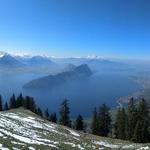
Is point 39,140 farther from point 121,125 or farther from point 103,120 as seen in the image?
point 103,120

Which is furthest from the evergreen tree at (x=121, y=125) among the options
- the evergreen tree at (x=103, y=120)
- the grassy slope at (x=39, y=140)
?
the grassy slope at (x=39, y=140)

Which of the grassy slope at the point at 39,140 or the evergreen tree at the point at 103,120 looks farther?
the evergreen tree at the point at 103,120

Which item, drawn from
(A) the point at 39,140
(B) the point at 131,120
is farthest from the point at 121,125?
(A) the point at 39,140

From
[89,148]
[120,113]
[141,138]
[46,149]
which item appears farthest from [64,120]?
[46,149]

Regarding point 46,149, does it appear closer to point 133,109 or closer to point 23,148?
point 23,148

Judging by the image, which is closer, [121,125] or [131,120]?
[131,120]

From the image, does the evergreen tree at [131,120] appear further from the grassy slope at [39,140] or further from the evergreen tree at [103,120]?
the grassy slope at [39,140]

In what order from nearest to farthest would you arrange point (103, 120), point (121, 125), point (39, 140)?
point (39, 140), point (121, 125), point (103, 120)

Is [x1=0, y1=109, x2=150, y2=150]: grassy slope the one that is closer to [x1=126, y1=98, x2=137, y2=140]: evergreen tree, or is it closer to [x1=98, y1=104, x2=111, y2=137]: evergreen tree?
[x1=126, y1=98, x2=137, y2=140]: evergreen tree

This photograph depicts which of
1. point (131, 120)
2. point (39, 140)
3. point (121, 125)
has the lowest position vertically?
point (121, 125)

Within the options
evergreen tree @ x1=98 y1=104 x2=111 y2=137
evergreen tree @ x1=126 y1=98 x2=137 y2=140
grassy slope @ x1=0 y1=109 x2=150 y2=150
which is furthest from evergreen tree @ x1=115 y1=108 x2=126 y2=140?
grassy slope @ x1=0 y1=109 x2=150 y2=150

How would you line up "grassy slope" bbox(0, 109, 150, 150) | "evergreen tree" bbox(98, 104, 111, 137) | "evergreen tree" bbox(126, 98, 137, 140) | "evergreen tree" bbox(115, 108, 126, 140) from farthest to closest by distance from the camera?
"evergreen tree" bbox(98, 104, 111, 137) → "evergreen tree" bbox(115, 108, 126, 140) → "evergreen tree" bbox(126, 98, 137, 140) → "grassy slope" bbox(0, 109, 150, 150)
